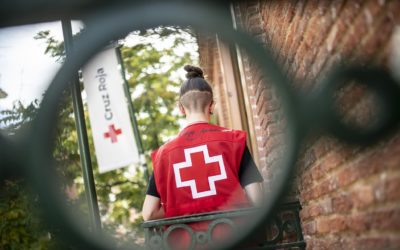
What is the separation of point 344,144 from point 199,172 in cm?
150

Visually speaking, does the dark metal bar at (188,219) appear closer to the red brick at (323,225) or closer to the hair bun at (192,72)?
the red brick at (323,225)

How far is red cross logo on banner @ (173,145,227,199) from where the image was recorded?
200 centimetres

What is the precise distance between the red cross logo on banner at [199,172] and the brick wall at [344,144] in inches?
16.1

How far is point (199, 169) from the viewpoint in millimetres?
2029

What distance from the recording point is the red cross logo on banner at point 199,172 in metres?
2.00

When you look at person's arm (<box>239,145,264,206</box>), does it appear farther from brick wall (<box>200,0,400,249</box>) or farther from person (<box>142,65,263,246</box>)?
brick wall (<box>200,0,400,249</box>)

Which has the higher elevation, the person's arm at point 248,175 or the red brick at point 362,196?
the person's arm at point 248,175

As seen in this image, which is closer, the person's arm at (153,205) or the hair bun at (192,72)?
the person's arm at (153,205)

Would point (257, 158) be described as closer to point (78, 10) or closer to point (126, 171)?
point (78, 10)

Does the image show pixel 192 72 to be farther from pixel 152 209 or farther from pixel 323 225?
pixel 323 225

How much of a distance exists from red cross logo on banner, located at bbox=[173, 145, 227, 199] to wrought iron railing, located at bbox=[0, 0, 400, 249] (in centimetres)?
154

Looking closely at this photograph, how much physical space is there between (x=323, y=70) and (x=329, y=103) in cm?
111

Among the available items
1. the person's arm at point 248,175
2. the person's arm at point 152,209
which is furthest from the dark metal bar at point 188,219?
the person's arm at point 248,175

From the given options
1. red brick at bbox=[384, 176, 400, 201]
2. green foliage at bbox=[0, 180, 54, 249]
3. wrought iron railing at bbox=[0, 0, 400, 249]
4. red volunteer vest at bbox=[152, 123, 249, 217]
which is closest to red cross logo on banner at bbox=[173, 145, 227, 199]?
red volunteer vest at bbox=[152, 123, 249, 217]
